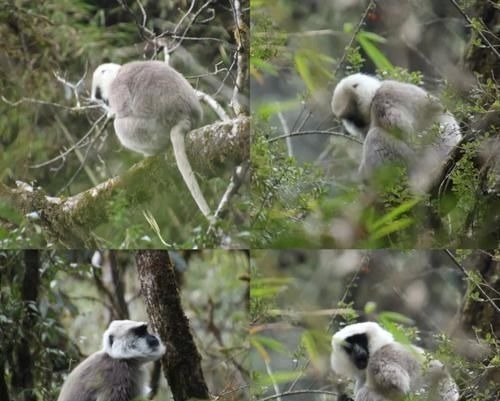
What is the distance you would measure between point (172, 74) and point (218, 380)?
4.12 ft

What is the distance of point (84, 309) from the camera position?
166 inches

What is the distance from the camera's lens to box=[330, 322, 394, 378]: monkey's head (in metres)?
3.85

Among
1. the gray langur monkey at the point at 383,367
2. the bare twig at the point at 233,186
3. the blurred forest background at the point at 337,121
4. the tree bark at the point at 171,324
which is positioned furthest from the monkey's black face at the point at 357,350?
the bare twig at the point at 233,186

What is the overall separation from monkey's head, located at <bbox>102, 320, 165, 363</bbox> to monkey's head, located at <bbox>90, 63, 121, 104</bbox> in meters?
0.96

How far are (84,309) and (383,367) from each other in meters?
1.30

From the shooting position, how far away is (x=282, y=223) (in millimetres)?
3896

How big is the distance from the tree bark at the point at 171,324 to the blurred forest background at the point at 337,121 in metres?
0.43

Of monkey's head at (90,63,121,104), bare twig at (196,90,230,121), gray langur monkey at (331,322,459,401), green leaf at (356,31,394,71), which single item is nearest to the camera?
gray langur monkey at (331,322,459,401)

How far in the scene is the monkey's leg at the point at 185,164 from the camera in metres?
3.92

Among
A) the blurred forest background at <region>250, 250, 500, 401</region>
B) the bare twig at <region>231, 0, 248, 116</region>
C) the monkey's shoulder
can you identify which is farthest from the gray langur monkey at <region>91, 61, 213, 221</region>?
the monkey's shoulder

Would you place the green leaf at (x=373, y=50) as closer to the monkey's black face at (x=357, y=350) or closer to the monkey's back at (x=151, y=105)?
the monkey's back at (x=151, y=105)

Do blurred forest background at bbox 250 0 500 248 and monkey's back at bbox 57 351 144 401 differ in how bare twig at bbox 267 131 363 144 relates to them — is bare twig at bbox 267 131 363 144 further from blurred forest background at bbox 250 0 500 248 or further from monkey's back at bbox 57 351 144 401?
monkey's back at bbox 57 351 144 401

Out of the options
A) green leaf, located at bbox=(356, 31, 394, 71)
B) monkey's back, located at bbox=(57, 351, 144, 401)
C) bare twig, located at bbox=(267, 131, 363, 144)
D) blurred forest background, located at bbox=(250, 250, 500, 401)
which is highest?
green leaf, located at bbox=(356, 31, 394, 71)

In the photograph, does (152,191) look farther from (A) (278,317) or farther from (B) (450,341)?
(B) (450,341)
